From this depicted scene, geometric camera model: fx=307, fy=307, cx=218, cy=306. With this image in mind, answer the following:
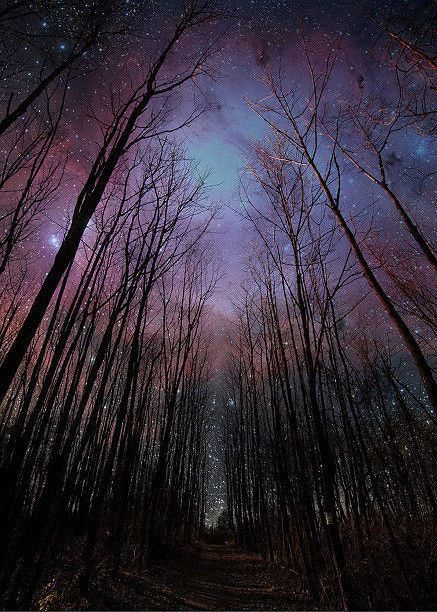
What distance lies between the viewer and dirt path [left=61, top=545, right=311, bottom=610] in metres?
4.96

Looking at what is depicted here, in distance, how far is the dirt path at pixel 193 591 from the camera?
4965mm

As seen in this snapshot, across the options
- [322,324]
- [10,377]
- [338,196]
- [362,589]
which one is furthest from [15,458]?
[338,196]

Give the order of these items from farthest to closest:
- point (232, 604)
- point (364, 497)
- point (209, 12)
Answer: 1. point (364, 497)
2. point (232, 604)
3. point (209, 12)

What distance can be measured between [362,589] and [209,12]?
9017 mm

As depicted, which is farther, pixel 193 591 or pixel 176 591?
pixel 193 591

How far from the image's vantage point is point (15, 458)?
3100mm

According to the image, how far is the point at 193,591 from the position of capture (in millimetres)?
6703

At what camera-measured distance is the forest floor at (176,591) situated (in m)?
4.57

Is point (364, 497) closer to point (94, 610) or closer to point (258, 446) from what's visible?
point (258, 446)

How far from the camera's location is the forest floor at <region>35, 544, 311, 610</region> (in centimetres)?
457

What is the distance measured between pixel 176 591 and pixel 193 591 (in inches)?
23.3

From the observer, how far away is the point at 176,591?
6340 millimetres

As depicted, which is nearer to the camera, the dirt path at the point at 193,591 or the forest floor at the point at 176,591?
the forest floor at the point at 176,591

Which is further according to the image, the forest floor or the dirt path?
the dirt path
